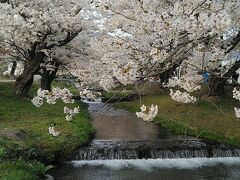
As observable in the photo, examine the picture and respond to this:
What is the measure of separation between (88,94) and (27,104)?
14052 millimetres

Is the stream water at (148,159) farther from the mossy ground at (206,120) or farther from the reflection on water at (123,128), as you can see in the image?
the mossy ground at (206,120)

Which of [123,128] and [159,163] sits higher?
[123,128]

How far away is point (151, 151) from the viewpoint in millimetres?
15141

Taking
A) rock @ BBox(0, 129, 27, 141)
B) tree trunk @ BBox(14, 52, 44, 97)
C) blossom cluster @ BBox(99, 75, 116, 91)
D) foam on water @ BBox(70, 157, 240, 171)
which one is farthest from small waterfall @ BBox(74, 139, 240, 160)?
tree trunk @ BBox(14, 52, 44, 97)

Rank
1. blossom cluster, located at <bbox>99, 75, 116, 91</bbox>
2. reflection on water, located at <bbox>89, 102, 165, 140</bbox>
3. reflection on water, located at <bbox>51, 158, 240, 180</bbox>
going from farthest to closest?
reflection on water, located at <bbox>89, 102, 165, 140</bbox> < reflection on water, located at <bbox>51, 158, 240, 180</bbox> < blossom cluster, located at <bbox>99, 75, 116, 91</bbox>

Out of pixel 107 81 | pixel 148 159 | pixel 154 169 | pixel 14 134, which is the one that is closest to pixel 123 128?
pixel 148 159

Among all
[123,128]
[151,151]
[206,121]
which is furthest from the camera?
[123,128]

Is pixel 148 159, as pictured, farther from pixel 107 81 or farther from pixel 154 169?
pixel 107 81

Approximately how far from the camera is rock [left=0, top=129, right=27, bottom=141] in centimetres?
1376

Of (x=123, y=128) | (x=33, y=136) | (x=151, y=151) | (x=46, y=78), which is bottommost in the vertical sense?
(x=151, y=151)

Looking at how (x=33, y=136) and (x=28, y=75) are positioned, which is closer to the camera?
(x=33, y=136)

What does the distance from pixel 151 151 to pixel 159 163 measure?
883mm

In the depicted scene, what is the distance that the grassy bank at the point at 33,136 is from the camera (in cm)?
1185

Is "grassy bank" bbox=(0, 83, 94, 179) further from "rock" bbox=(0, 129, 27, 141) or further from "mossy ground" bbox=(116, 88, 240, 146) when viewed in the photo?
"mossy ground" bbox=(116, 88, 240, 146)
